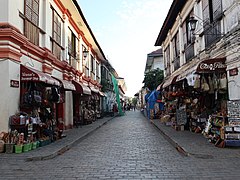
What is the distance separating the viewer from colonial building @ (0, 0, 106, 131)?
8672 millimetres

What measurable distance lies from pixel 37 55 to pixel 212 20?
7.04 m

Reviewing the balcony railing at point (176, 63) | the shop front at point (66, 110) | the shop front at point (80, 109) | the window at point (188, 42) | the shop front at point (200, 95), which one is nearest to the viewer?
the shop front at point (200, 95)

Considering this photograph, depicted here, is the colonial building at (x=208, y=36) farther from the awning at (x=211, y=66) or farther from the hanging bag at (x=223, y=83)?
the hanging bag at (x=223, y=83)

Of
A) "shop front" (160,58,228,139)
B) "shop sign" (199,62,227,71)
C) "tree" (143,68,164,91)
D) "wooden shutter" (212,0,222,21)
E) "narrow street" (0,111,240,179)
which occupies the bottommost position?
"narrow street" (0,111,240,179)

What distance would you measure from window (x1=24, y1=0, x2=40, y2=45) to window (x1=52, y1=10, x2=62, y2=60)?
227cm

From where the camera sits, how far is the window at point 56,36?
544 inches

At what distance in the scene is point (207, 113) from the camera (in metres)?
12.1

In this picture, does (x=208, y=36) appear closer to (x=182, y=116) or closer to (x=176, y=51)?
(x=182, y=116)

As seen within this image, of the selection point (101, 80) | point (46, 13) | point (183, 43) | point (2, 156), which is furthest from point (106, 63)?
point (2, 156)

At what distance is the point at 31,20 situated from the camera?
1069 cm

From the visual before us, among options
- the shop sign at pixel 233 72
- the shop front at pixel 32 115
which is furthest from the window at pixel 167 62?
the shop front at pixel 32 115

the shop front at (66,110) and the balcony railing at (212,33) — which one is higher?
the balcony railing at (212,33)

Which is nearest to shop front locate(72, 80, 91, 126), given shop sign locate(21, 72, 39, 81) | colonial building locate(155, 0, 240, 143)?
colonial building locate(155, 0, 240, 143)

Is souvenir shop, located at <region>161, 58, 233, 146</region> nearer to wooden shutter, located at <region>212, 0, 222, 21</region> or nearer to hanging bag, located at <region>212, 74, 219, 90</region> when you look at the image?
hanging bag, located at <region>212, 74, 219, 90</region>
